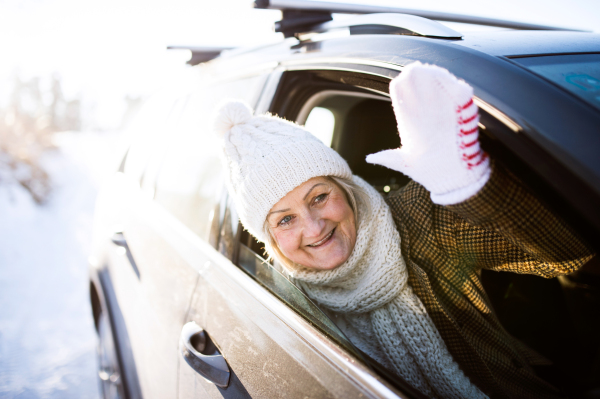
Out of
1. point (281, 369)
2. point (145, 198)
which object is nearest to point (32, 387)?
point (145, 198)

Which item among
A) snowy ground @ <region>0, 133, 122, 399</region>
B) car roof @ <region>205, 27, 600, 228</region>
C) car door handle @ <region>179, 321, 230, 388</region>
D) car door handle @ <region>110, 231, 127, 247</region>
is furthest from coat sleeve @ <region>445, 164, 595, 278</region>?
snowy ground @ <region>0, 133, 122, 399</region>

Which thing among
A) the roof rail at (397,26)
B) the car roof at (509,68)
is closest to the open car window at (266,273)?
the car roof at (509,68)

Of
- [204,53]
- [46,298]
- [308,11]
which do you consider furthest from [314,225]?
[46,298]

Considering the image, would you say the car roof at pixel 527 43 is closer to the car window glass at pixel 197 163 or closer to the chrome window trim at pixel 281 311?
the chrome window trim at pixel 281 311

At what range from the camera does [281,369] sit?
3.40 ft

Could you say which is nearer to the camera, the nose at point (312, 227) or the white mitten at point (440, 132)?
the white mitten at point (440, 132)

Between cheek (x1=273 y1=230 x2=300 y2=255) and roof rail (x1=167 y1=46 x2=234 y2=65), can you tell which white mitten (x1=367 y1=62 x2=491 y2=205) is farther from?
roof rail (x1=167 y1=46 x2=234 y2=65)

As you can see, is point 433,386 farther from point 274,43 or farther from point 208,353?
point 274,43

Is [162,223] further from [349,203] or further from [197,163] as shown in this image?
[349,203]

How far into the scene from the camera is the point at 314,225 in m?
1.51

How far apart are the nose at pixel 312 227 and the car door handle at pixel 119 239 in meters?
1.27

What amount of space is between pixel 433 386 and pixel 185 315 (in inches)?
38.3

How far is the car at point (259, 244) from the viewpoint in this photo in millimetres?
824

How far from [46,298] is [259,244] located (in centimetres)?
390
